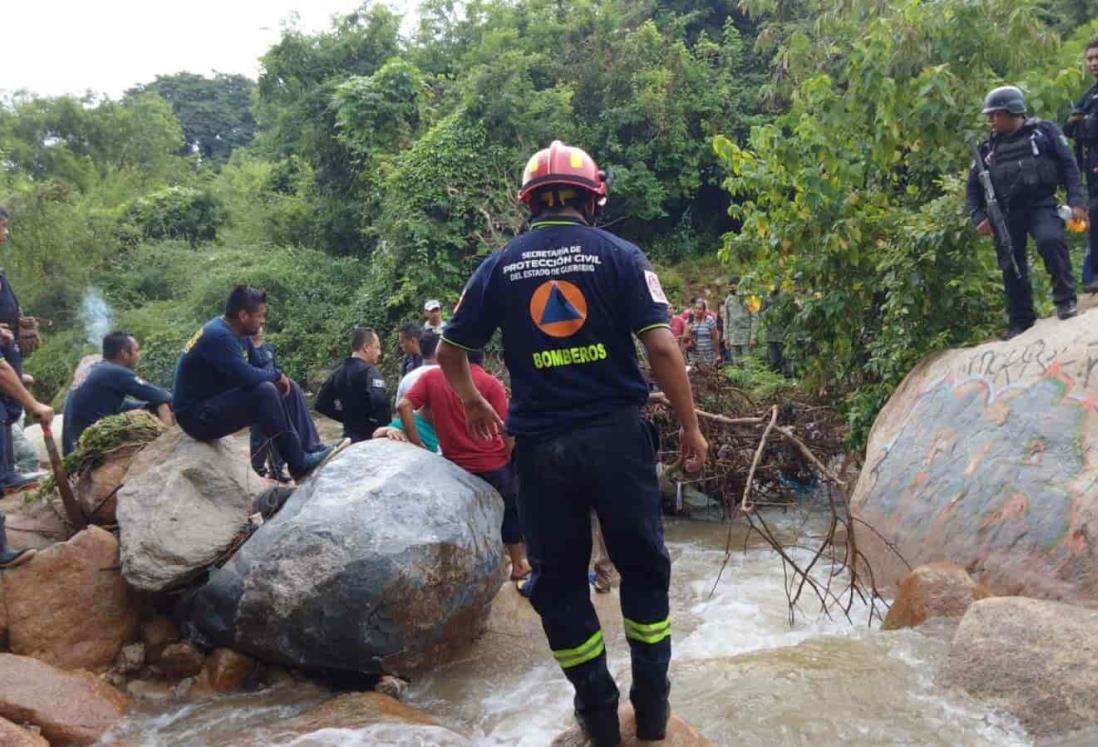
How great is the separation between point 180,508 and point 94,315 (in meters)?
18.2

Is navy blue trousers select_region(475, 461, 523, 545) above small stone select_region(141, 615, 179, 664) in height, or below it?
above

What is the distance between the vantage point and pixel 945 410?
6.29 meters

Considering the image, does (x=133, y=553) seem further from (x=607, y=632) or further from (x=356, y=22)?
(x=356, y=22)

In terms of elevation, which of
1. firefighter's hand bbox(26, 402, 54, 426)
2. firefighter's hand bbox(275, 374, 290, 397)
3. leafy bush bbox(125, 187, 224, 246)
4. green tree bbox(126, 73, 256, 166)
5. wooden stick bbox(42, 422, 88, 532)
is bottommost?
wooden stick bbox(42, 422, 88, 532)

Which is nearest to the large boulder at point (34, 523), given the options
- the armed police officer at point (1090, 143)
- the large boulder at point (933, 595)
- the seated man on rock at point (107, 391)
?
the seated man on rock at point (107, 391)

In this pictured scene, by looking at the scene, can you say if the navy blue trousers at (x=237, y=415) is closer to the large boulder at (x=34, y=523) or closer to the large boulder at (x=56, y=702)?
the large boulder at (x=34, y=523)

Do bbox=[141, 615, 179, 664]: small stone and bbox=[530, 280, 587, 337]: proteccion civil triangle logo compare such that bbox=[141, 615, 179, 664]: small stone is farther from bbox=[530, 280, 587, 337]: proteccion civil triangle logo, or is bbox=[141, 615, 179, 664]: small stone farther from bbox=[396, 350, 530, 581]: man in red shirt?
bbox=[530, 280, 587, 337]: proteccion civil triangle logo

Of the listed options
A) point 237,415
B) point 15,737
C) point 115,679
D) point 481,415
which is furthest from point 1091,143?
point 15,737

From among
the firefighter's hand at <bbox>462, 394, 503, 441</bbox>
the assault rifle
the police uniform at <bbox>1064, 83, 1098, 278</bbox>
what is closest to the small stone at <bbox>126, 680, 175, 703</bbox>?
the firefighter's hand at <bbox>462, 394, 503, 441</bbox>

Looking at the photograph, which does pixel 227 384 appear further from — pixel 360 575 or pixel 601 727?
pixel 601 727

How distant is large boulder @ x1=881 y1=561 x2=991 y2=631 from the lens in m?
5.02

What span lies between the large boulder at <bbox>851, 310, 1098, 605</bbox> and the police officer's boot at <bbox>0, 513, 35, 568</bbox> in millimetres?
5059

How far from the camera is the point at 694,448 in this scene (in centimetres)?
331

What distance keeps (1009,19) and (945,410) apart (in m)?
3.37
